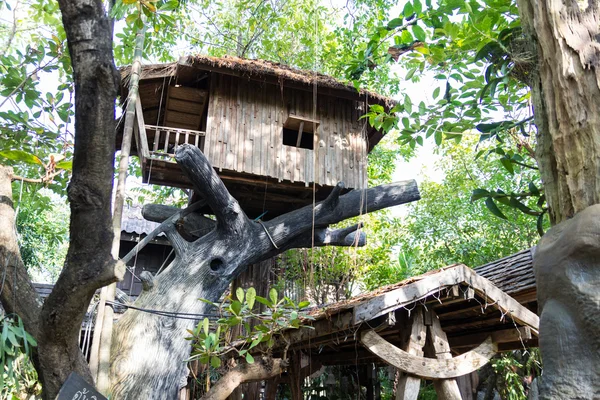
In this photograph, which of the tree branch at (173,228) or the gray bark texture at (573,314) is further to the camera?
the tree branch at (173,228)

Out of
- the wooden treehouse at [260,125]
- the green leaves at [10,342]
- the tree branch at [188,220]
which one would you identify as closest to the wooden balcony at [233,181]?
→ the wooden treehouse at [260,125]

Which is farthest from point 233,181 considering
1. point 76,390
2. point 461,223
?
point 461,223

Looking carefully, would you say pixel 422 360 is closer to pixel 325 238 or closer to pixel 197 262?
pixel 197 262

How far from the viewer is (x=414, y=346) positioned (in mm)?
5125

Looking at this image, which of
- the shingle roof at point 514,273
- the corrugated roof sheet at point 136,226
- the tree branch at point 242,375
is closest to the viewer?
the tree branch at point 242,375

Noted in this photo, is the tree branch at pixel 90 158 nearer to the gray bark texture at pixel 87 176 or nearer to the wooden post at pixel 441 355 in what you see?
the gray bark texture at pixel 87 176

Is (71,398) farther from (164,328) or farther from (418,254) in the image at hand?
(418,254)

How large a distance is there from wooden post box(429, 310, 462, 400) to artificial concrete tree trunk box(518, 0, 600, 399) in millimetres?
3027

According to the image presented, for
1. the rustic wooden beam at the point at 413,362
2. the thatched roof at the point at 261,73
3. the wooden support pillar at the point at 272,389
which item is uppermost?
the thatched roof at the point at 261,73

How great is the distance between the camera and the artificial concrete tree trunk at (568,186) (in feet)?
6.67

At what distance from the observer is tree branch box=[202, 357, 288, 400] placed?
19.6 ft

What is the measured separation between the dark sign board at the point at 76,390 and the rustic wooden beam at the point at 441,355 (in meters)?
3.11

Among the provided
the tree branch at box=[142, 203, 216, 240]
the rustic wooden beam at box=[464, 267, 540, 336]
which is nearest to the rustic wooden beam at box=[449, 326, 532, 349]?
the rustic wooden beam at box=[464, 267, 540, 336]

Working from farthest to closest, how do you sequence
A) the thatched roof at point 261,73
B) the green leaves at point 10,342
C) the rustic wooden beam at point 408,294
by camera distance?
the thatched roof at point 261,73 → the rustic wooden beam at point 408,294 → the green leaves at point 10,342
